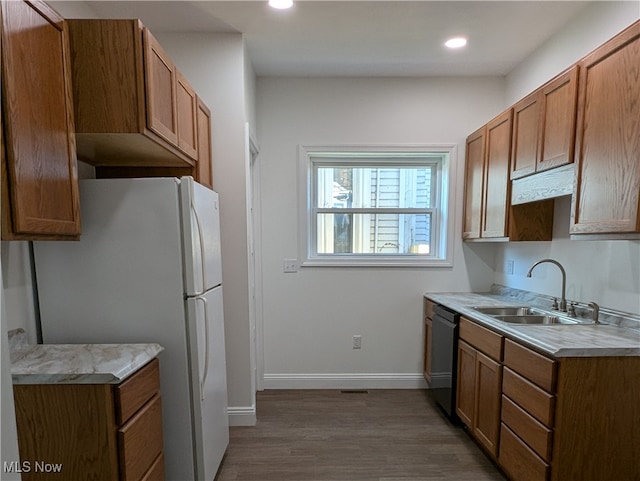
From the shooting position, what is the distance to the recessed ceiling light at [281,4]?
74.1 inches

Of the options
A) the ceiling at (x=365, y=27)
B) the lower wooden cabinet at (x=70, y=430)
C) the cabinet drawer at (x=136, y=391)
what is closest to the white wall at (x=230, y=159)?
the ceiling at (x=365, y=27)

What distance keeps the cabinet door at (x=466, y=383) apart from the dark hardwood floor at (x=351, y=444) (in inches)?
8.0

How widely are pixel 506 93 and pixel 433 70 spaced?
2.36 ft

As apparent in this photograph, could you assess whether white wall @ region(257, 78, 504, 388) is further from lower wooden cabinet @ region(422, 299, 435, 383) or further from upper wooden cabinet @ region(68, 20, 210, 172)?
upper wooden cabinet @ region(68, 20, 210, 172)

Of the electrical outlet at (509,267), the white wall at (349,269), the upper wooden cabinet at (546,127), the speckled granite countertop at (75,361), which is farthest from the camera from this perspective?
the white wall at (349,269)

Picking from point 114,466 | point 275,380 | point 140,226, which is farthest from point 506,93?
point 114,466

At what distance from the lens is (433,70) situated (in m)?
2.75

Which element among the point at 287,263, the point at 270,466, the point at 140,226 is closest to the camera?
the point at 140,226

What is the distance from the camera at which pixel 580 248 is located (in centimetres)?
207

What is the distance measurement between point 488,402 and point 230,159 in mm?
2356

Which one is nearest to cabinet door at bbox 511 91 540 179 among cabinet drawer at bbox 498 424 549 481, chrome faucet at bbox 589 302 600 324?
chrome faucet at bbox 589 302 600 324

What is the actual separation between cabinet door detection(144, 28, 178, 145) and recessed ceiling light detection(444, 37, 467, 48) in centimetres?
191

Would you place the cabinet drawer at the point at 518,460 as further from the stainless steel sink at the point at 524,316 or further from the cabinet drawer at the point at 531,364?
the stainless steel sink at the point at 524,316

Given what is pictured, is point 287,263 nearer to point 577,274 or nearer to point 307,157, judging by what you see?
point 307,157
